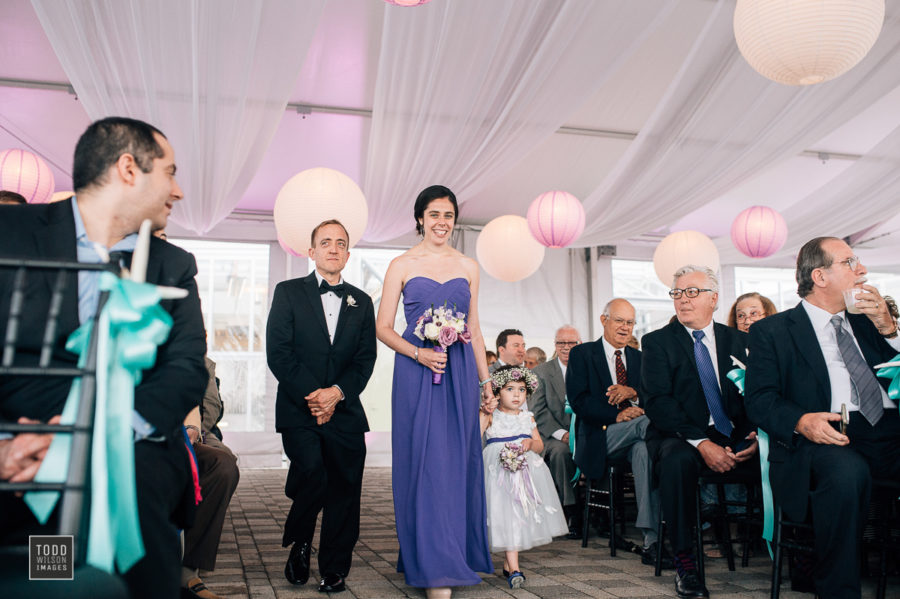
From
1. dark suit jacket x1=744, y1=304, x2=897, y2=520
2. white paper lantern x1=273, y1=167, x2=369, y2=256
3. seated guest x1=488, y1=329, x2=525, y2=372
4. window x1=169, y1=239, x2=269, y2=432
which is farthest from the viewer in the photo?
window x1=169, y1=239, x2=269, y2=432

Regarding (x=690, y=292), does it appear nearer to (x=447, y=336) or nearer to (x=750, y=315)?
(x=750, y=315)

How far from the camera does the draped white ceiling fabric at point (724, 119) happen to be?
17.2 ft

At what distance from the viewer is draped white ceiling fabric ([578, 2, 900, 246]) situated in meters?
5.25

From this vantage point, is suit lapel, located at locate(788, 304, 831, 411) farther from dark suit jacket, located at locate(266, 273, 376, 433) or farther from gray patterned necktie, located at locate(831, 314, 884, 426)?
dark suit jacket, located at locate(266, 273, 376, 433)

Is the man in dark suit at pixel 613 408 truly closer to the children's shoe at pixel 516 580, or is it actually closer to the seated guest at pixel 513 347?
the children's shoe at pixel 516 580

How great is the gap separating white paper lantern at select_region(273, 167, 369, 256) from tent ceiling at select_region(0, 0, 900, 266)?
0.93 metres

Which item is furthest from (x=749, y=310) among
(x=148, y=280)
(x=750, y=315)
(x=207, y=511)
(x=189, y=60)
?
(x=148, y=280)

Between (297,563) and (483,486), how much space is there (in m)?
0.92

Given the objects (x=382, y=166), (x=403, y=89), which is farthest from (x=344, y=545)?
(x=382, y=166)

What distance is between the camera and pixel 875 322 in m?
3.03

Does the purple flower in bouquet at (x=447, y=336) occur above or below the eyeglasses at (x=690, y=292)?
below

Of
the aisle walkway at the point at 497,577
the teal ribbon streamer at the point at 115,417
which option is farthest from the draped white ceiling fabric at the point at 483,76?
the teal ribbon streamer at the point at 115,417

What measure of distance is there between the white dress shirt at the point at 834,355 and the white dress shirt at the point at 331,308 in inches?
85.9

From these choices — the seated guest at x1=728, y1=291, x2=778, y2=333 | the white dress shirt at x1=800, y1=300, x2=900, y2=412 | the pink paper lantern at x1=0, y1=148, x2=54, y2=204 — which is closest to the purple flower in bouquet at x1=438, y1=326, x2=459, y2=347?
the white dress shirt at x1=800, y1=300, x2=900, y2=412
